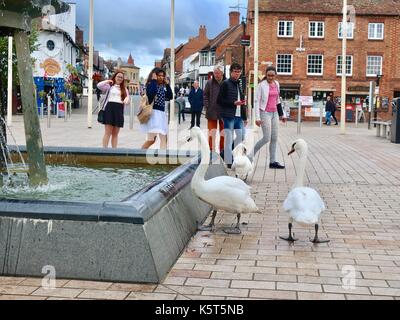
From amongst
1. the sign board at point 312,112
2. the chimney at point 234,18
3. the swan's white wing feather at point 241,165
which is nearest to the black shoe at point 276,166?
the swan's white wing feather at point 241,165

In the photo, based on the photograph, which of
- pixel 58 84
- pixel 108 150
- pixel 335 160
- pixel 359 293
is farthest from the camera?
pixel 58 84

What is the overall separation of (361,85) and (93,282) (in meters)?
50.0

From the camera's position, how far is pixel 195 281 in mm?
4332

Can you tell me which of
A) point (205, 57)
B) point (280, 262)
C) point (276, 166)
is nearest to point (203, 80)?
point (205, 57)

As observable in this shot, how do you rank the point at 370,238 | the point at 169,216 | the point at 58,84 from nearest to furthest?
the point at 169,216, the point at 370,238, the point at 58,84

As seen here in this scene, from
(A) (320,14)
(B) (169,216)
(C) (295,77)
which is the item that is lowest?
(B) (169,216)

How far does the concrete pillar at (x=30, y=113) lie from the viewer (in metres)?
7.29

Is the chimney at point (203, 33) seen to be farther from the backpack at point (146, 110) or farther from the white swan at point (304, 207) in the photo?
the white swan at point (304, 207)

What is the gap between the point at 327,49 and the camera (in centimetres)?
5153

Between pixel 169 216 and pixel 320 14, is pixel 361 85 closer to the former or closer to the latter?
pixel 320 14

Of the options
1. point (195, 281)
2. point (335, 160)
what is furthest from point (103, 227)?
point (335, 160)

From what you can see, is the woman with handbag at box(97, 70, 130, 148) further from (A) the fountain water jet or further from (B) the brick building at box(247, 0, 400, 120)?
(B) the brick building at box(247, 0, 400, 120)

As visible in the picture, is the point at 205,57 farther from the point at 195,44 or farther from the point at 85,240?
the point at 85,240

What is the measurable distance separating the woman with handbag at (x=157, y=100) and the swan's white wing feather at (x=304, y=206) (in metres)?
5.86
